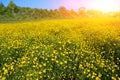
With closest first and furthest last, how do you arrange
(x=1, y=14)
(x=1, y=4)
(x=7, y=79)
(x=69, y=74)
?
1. (x=7, y=79)
2. (x=69, y=74)
3. (x=1, y=14)
4. (x=1, y=4)

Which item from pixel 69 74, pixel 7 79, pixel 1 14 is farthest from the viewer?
pixel 1 14

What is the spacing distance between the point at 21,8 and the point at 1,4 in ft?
23.8

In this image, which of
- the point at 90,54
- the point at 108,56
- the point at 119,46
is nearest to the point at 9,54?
the point at 90,54

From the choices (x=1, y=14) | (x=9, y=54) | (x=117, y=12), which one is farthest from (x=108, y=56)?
(x=117, y=12)

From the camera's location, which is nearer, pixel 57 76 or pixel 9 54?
pixel 57 76

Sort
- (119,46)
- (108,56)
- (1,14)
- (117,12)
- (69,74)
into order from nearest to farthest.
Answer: (69,74) → (108,56) → (119,46) → (1,14) → (117,12)

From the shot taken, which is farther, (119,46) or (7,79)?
A: (119,46)

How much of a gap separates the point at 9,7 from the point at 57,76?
188 ft

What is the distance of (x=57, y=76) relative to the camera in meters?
7.10

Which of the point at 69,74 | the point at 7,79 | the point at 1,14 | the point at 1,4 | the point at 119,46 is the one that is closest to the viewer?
the point at 7,79

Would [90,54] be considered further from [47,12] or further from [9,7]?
[47,12]

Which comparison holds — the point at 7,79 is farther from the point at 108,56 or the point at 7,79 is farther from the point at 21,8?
the point at 21,8

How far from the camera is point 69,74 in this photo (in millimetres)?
7297

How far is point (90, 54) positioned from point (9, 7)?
5544cm
